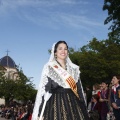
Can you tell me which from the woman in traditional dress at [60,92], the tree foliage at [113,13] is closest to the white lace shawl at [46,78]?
the woman in traditional dress at [60,92]

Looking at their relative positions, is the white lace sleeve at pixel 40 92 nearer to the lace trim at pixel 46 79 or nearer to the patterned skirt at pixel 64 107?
the lace trim at pixel 46 79

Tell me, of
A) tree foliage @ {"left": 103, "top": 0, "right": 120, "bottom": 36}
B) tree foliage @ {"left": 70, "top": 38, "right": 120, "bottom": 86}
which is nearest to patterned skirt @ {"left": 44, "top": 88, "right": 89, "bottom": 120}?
tree foliage @ {"left": 103, "top": 0, "right": 120, "bottom": 36}

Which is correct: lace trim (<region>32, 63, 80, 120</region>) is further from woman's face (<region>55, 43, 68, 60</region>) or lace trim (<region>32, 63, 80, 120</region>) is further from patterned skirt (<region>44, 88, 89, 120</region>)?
woman's face (<region>55, 43, 68, 60</region>)

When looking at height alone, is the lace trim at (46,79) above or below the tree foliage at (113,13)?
below

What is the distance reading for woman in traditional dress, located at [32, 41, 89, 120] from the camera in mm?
4461

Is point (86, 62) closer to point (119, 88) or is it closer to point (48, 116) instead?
point (119, 88)

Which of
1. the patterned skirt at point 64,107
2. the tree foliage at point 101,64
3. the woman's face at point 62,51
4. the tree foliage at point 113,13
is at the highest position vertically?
the tree foliage at point 101,64

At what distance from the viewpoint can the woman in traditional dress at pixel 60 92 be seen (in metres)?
4.46

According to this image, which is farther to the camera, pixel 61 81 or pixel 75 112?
pixel 61 81

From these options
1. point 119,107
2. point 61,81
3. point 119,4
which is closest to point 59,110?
point 61,81

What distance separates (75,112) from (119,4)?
13.4m

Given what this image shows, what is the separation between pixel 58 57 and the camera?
4.93 meters

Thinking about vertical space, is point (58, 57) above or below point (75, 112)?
above

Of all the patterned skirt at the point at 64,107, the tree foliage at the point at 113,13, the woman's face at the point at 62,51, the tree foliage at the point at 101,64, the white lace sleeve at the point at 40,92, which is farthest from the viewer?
the tree foliage at the point at 101,64
